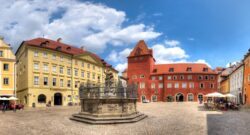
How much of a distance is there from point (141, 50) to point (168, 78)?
1181cm

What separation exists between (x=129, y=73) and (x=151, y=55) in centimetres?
877

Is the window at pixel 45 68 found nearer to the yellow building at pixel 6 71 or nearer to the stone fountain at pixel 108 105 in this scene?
the yellow building at pixel 6 71

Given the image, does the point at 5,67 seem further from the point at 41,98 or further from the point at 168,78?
the point at 168,78

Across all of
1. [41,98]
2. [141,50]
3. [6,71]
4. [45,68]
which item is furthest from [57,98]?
[141,50]

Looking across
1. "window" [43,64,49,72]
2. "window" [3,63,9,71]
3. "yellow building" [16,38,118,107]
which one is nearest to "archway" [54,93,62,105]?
"yellow building" [16,38,118,107]

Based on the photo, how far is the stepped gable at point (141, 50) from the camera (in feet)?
225

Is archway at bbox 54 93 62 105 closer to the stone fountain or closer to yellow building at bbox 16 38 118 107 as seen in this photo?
yellow building at bbox 16 38 118 107

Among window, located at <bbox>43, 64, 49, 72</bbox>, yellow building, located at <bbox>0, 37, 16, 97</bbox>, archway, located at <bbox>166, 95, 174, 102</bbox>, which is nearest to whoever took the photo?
yellow building, located at <bbox>0, 37, 16, 97</bbox>

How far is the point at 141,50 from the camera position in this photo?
69062 mm

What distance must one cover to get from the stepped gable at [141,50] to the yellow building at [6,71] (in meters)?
38.5

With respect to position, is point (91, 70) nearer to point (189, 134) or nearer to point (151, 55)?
point (151, 55)

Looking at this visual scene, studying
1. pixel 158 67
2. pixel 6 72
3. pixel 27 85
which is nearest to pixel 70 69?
pixel 27 85

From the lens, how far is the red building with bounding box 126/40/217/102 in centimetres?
6400

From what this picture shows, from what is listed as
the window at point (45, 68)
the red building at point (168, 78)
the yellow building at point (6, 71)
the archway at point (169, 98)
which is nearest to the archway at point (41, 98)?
the window at point (45, 68)
